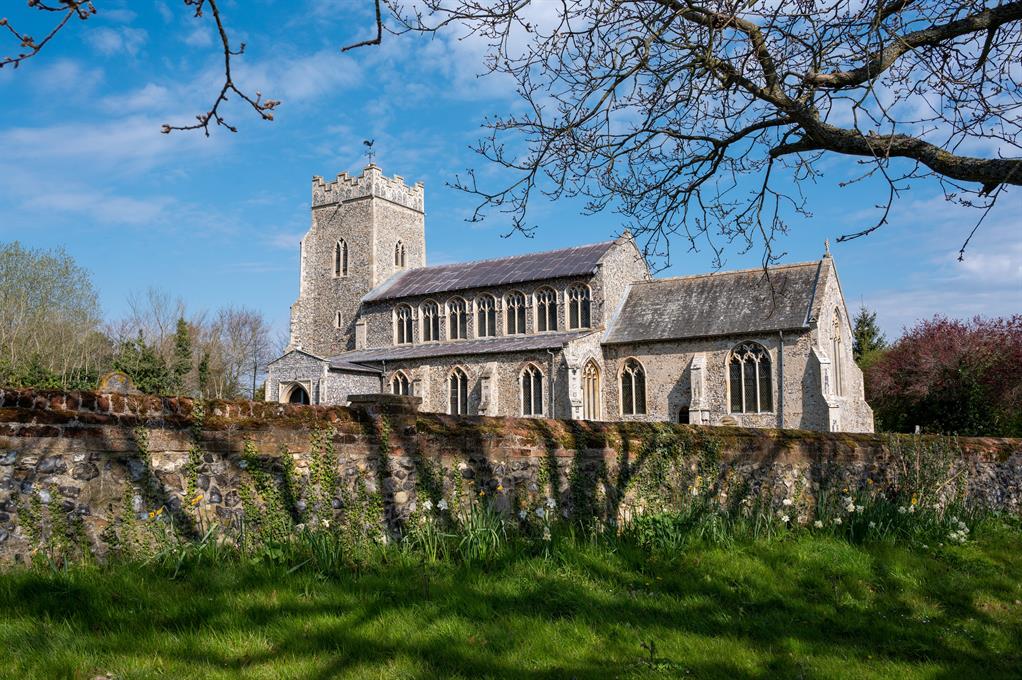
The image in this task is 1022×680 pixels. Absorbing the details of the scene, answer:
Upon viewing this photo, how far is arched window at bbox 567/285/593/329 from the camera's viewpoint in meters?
32.9

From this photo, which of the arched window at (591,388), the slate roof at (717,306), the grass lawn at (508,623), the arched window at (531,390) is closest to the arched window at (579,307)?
the slate roof at (717,306)

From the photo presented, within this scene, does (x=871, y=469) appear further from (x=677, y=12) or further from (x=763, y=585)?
(x=677, y=12)

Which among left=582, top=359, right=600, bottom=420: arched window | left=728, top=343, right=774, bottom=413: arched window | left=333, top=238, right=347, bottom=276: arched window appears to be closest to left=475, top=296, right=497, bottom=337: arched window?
left=582, top=359, right=600, bottom=420: arched window

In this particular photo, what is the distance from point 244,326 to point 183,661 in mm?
62164

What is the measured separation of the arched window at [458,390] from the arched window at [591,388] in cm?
500

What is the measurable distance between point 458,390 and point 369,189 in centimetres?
1383

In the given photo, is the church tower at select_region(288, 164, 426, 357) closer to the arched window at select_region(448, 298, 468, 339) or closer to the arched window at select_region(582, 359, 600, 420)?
the arched window at select_region(448, 298, 468, 339)

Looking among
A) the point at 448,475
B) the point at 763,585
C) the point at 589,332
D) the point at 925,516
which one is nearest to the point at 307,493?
the point at 448,475

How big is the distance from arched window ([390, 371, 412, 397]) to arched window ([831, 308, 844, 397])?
1694 cm

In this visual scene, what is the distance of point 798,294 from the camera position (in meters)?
29.2

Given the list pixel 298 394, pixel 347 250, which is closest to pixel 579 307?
pixel 298 394

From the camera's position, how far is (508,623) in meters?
5.14

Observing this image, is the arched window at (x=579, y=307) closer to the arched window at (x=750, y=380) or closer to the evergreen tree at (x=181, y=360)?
the arched window at (x=750, y=380)

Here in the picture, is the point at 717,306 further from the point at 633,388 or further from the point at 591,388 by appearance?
the point at 591,388
